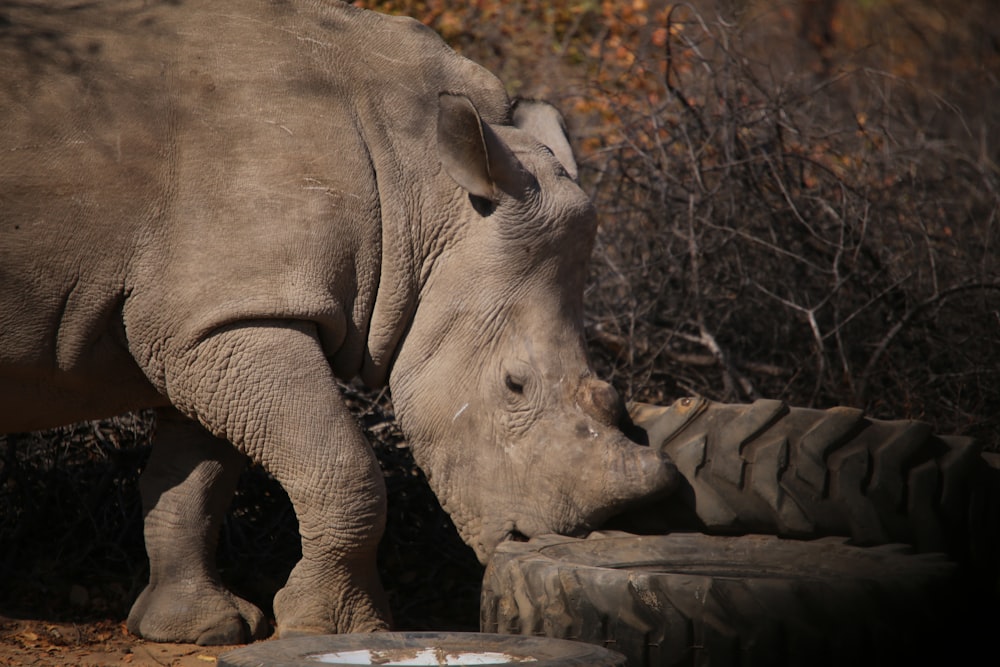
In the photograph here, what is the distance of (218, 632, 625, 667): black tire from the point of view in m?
2.62

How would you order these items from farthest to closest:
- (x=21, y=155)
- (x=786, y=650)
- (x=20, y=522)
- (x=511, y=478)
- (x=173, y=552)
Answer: (x=20, y=522)
(x=173, y=552)
(x=511, y=478)
(x=21, y=155)
(x=786, y=650)

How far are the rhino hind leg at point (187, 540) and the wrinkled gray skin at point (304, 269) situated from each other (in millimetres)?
17

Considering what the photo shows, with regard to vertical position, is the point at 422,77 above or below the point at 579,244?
above

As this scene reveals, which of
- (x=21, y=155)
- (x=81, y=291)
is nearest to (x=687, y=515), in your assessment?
(x=81, y=291)

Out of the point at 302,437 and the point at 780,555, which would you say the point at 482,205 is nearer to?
the point at 302,437

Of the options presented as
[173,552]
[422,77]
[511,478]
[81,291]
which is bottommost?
[173,552]

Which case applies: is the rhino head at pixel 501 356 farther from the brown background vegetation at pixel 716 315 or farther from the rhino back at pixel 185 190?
the brown background vegetation at pixel 716 315

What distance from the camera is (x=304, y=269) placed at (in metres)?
3.94

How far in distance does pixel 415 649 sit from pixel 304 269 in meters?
1.49

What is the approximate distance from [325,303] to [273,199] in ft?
1.18

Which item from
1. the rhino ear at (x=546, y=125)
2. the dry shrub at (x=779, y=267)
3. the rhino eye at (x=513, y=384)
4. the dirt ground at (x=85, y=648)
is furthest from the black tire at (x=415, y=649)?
the dry shrub at (x=779, y=267)

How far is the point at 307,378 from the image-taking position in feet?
13.0

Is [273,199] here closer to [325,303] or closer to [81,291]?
[325,303]

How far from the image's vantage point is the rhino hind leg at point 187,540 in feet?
14.5
